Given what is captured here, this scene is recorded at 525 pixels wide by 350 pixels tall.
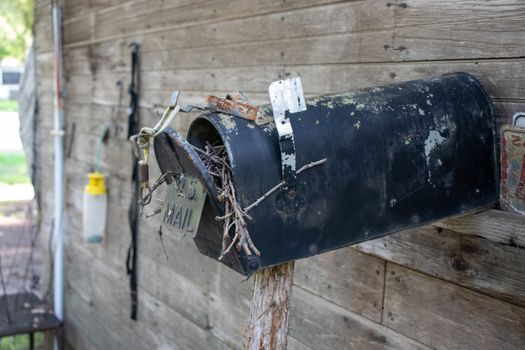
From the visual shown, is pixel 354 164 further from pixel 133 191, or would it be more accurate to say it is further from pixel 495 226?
pixel 133 191

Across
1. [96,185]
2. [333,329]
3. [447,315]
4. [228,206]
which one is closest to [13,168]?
[96,185]

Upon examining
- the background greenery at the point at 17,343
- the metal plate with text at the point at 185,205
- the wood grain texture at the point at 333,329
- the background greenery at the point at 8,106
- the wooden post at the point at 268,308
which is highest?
the metal plate with text at the point at 185,205

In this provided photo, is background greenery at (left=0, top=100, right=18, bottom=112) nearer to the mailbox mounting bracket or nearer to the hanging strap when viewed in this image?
the hanging strap

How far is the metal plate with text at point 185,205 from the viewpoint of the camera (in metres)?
1.49

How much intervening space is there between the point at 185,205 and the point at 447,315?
101 cm

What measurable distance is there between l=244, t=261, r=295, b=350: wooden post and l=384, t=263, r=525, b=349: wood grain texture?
0.68m

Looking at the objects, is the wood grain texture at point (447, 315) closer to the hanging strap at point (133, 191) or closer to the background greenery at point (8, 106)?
the hanging strap at point (133, 191)

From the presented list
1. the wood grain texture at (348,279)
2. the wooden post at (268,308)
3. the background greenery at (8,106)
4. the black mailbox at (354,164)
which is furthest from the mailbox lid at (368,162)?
the background greenery at (8,106)

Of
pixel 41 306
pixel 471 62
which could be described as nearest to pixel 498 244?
pixel 471 62

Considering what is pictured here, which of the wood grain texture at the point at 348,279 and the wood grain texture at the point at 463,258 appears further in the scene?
the wood grain texture at the point at 348,279

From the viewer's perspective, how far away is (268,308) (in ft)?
5.33

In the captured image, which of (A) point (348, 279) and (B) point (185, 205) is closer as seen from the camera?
(B) point (185, 205)

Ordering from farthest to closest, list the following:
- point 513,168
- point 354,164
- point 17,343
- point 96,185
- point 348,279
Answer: point 17,343, point 96,185, point 348,279, point 513,168, point 354,164

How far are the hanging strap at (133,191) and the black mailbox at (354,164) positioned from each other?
257cm
